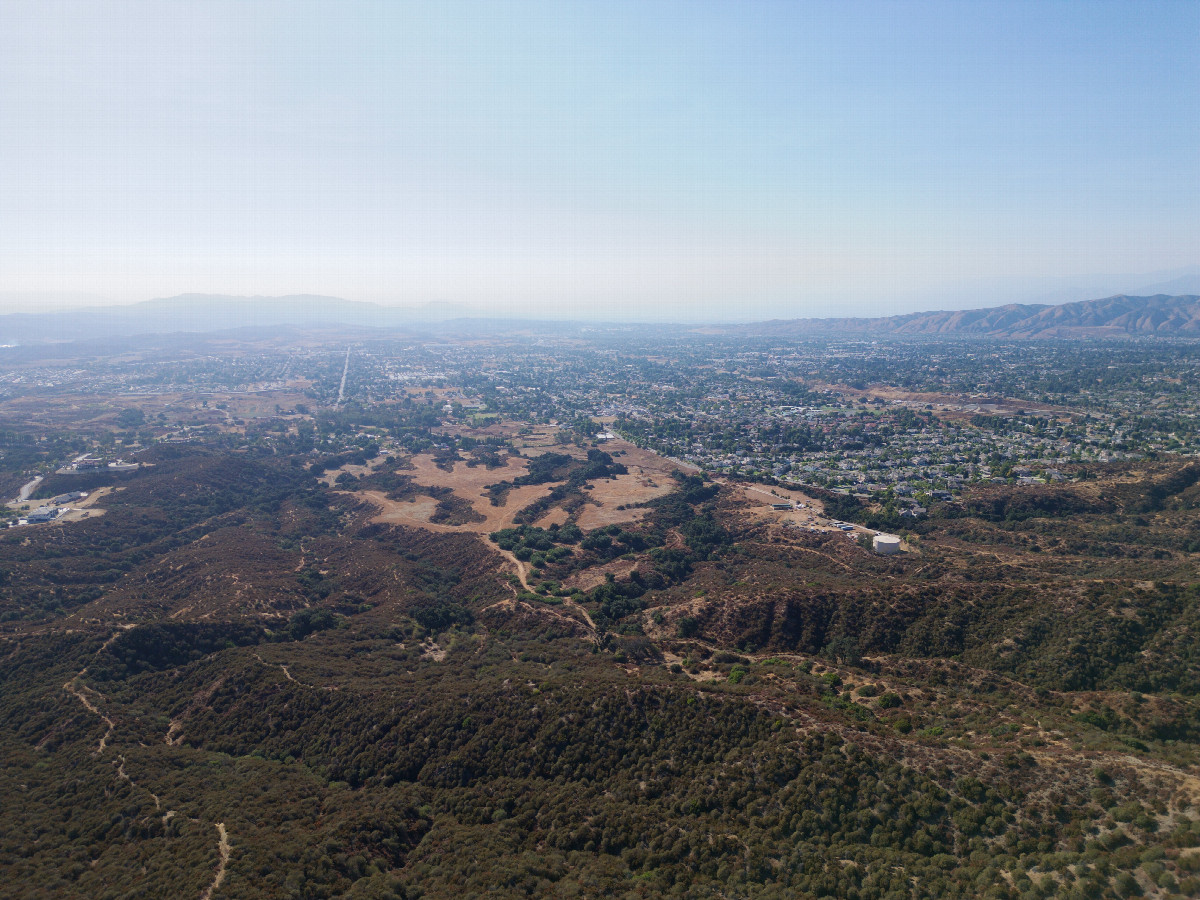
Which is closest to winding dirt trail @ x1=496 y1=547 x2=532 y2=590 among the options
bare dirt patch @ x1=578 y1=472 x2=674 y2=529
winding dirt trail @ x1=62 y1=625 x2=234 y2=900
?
bare dirt patch @ x1=578 y1=472 x2=674 y2=529

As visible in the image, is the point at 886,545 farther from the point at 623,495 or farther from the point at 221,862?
the point at 221,862

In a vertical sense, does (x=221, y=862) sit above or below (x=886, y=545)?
above

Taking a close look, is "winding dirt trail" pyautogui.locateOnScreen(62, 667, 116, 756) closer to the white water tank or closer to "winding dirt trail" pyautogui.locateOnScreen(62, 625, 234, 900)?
"winding dirt trail" pyautogui.locateOnScreen(62, 625, 234, 900)

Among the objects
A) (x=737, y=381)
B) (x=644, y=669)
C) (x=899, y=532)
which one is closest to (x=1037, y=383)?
(x=737, y=381)

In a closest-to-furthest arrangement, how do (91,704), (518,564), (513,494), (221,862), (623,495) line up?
1. (221,862)
2. (91,704)
3. (518,564)
4. (623,495)
5. (513,494)

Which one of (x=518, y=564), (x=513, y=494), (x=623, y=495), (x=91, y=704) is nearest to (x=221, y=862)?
(x=91, y=704)

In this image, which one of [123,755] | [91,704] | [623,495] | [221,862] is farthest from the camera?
[623,495]

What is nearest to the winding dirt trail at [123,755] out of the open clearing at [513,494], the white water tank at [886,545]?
the open clearing at [513,494]

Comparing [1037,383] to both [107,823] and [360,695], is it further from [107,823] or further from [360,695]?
[107,823]
